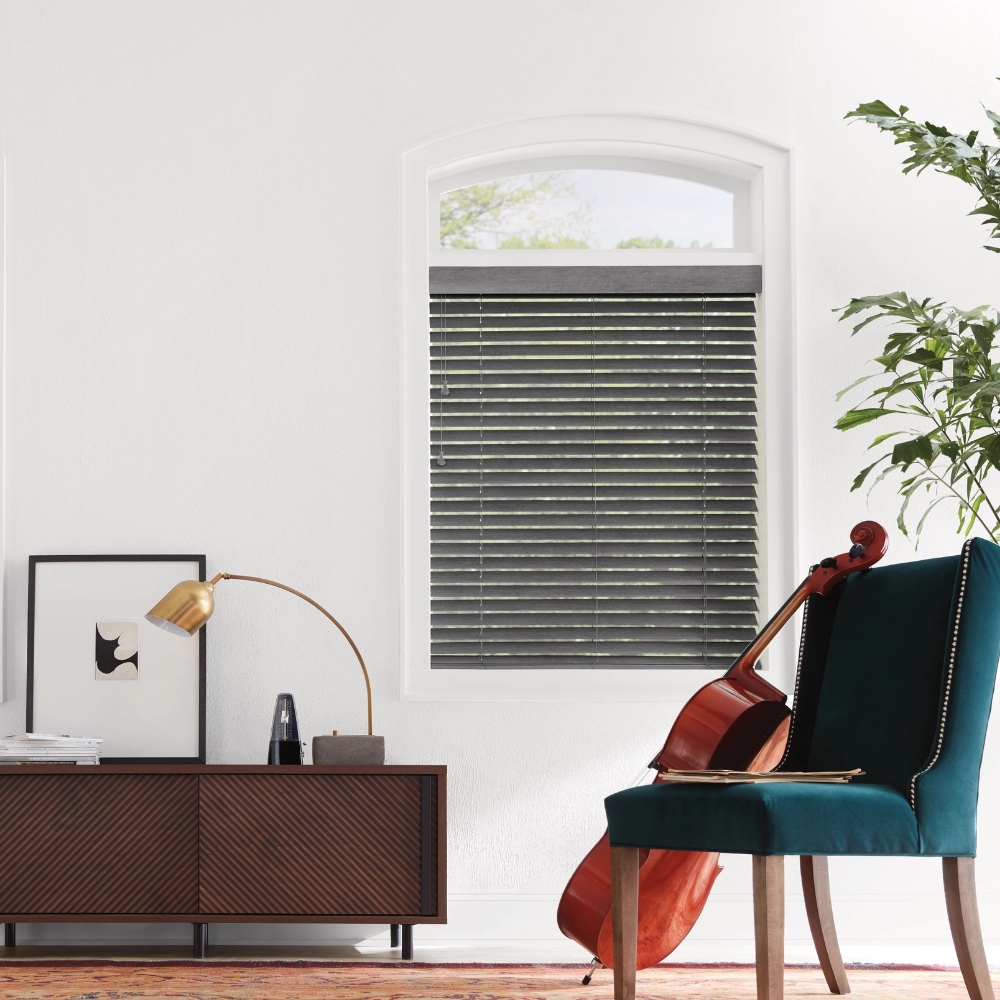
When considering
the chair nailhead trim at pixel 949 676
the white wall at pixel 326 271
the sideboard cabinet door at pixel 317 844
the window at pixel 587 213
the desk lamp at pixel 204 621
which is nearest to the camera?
the chair nailhead trim at pixel 949 676

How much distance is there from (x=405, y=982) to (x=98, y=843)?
0.88 meters

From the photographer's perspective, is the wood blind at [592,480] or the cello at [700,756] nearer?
the cello at [700,756]

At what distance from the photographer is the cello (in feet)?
7.74

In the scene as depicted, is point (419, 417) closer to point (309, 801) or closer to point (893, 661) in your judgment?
point (309, 801)

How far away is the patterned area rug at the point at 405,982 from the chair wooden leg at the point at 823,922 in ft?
0.16

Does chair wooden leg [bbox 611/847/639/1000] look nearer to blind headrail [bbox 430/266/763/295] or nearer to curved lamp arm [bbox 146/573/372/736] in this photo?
curved lamp arm [bbox 146/573/372/736]

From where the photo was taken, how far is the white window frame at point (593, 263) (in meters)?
3.39

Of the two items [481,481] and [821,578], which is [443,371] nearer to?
[481,481]

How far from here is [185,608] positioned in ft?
9.75

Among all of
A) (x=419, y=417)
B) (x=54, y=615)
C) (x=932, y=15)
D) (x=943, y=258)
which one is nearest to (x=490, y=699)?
(x=419, y=417)

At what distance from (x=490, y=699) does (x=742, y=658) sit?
3.53ft

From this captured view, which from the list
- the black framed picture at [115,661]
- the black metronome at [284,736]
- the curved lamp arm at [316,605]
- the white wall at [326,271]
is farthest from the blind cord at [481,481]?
the black framed picture at [115,661]

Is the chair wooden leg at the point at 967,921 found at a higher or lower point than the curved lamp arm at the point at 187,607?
lower

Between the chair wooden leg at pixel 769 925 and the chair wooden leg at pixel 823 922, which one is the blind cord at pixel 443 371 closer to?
the chair wooden leg at pixel 823 922
